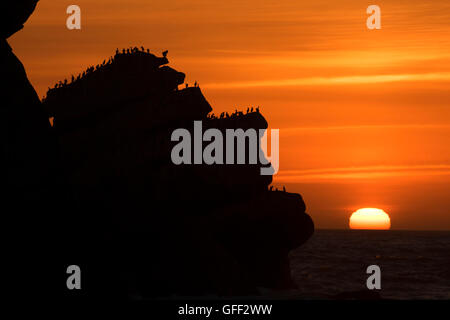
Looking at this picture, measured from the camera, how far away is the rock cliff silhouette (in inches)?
1644

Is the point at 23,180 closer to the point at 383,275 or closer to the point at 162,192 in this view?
the point at 162,192

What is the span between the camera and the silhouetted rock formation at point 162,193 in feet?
137

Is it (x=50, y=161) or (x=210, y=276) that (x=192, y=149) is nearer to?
(x=210, y=276)

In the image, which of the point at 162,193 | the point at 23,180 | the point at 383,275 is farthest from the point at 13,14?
the point at 383,275

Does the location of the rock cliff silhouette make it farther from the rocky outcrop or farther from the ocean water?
the rocky outcrop

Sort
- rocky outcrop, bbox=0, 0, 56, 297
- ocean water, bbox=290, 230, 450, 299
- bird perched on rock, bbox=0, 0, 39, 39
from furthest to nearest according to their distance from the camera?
1. ocean water, bbox=290, 230, 450, 299
2. bird perched on rock, bbox=0, 0, 39, 39
3. rocky outcrop, bbox=0, 0, 56, 297

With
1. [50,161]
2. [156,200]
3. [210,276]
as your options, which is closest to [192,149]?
[156,200]

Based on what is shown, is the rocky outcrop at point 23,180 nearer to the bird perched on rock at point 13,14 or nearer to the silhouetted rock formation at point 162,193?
the bird perched on rock at point 13,14

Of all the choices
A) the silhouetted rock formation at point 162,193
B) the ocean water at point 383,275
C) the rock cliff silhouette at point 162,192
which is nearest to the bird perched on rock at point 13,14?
the rock cliff silhouette at point 162,192

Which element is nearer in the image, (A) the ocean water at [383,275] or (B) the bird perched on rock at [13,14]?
(B) the bird perched on rock at [13,14]

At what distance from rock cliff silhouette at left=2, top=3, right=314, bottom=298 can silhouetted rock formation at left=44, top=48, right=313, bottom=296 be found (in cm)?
6

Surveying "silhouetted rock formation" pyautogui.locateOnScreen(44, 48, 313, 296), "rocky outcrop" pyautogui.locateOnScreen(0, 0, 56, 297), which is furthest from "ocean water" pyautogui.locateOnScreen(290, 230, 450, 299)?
"rocky outcrop" pyautogui.locateOnScreen(0, 0, 56, 297)

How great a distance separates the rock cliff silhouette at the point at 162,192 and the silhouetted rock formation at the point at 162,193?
6 cm
